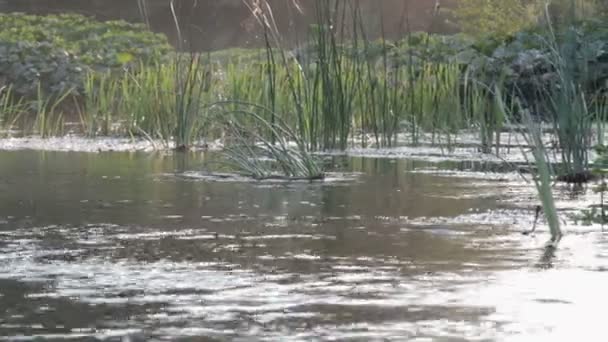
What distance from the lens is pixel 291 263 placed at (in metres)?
4.98

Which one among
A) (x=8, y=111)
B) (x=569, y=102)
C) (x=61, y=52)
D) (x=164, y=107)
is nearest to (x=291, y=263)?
(x=569, y=102)

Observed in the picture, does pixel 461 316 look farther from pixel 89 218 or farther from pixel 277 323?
pixel 89 218

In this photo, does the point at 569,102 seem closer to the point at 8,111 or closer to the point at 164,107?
the point at 164,107

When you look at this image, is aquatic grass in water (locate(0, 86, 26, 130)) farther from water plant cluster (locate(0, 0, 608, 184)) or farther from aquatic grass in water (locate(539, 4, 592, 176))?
aquatic grass in water (locate(539, 4, 592, 176))

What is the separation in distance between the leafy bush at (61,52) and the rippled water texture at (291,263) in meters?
12.4

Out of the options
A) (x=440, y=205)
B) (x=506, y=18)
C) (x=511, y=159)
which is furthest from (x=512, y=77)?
(x=506, y=18)

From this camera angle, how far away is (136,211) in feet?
21.8

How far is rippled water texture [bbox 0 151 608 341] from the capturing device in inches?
153

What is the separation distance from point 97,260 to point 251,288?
80cm

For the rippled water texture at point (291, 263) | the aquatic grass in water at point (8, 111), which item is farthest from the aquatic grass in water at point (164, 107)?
the rippled water texture at point (291, 263)

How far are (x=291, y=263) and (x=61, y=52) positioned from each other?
17732 mm

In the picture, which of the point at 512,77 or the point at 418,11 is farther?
the point at 418,11

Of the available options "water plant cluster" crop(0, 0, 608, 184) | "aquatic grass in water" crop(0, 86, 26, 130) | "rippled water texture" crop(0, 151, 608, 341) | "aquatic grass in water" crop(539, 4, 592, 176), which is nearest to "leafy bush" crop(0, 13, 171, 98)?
"water plant cluster" crop(0, 0, 608, 184)

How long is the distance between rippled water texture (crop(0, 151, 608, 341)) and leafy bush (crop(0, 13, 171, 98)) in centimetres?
1244
